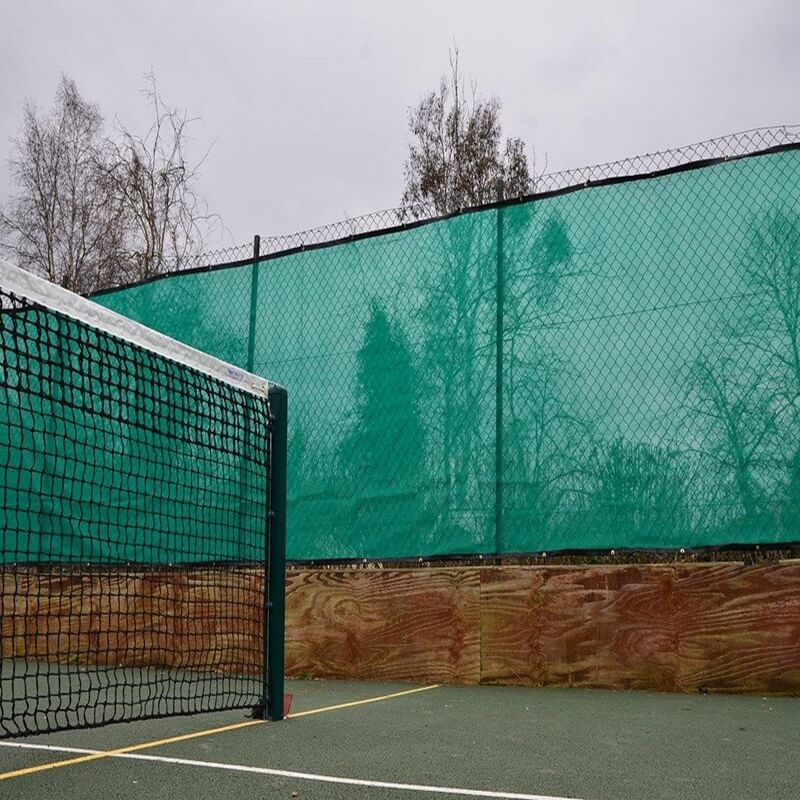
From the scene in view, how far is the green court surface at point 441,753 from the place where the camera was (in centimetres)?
289

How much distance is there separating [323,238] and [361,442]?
1.53 m

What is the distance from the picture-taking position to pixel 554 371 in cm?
568

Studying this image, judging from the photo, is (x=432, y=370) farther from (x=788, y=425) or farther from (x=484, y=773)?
(x=484, y=773)

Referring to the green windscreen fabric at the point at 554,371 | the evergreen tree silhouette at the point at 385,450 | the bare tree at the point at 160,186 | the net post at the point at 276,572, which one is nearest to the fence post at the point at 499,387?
the green windscreen fabric at the point at 554,371

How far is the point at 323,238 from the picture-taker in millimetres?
6688

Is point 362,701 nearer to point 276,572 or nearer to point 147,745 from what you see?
point 276,572

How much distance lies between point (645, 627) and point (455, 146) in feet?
46.0

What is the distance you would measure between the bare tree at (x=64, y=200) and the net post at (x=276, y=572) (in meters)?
12.1

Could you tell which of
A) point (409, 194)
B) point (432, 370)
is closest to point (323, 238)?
point (432, 370)

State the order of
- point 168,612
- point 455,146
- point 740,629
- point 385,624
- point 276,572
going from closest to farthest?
point 276,572 < point 740,629 < point 385,624 < point 168,612 < point 455,146

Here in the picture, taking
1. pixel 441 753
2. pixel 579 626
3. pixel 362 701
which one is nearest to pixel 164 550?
pixel 362 701

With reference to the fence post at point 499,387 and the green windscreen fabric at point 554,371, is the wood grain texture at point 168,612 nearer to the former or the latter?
the green windscreen fabric at point 554,371

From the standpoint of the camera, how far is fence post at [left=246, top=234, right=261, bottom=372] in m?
6.81

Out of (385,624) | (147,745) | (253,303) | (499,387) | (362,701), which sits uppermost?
(253,303)
